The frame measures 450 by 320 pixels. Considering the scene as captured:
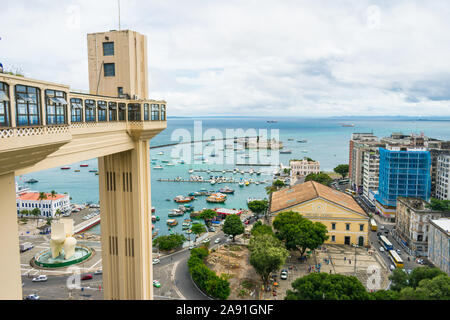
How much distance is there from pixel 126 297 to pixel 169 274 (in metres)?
15.1

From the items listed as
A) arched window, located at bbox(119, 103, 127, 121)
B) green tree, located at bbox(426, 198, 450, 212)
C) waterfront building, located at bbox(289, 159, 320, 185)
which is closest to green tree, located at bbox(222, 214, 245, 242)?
green tree, located at bbox(426, 198, 450, 212)

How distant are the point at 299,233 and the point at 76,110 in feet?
75.2

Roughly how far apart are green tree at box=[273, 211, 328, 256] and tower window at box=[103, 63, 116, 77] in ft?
68.5

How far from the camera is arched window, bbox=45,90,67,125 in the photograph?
6129 mm

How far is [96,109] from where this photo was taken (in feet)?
29.4

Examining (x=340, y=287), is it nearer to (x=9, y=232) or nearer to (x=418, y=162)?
(x=9, y=232)

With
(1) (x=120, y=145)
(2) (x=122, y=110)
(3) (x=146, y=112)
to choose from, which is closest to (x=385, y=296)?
(3) (x=146, y=112)

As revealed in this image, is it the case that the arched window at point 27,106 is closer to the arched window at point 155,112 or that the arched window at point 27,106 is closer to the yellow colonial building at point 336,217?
the arched window at point 155,112

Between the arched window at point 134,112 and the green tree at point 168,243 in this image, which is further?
the green tree at point 168,243

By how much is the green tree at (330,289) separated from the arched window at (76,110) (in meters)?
13.6

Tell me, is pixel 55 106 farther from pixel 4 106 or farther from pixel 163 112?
pixel 163 112

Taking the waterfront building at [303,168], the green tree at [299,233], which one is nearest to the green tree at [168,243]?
the green tree at [299,233]

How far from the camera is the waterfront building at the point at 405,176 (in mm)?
39553
